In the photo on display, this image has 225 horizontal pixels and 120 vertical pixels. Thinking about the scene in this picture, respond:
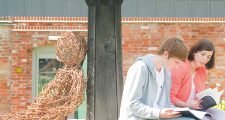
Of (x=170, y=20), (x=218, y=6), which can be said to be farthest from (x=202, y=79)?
(x=170, y=20)

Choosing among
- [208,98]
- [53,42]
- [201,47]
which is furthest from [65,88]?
[53,42]

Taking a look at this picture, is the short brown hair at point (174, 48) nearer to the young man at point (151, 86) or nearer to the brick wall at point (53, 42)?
the young man at point (151, 86)

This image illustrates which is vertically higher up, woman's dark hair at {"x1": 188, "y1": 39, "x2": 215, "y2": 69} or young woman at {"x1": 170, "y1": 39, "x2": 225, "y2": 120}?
woman's dark hair at {"x1": 188, "y1": 39, "x2": 215, "y2": 69}

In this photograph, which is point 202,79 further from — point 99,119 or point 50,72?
point 50,72

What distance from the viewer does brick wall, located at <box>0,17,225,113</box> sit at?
44.4ft

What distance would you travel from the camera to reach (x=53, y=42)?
44.9 feet

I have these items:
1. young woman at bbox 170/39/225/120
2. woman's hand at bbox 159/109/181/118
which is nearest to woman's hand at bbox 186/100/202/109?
young woman at bbox 170/39/225/120

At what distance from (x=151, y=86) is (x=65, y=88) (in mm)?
2362

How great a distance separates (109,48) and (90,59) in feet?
0.78

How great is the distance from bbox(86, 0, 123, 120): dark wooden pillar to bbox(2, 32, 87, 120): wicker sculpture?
0.13 metres

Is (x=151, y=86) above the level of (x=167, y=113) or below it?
above

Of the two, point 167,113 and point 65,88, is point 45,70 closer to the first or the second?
point 65,88

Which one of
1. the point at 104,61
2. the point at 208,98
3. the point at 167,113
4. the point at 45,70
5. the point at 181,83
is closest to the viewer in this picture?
the point at 167,113

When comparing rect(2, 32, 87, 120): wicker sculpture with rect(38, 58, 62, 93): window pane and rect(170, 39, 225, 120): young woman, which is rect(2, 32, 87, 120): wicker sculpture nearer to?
rect(170, 39, 225, 120): young woman
